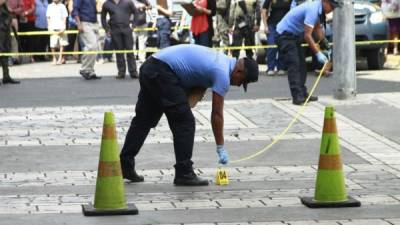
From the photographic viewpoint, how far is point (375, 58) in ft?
77.6

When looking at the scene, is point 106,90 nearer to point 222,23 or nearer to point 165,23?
point 222,23

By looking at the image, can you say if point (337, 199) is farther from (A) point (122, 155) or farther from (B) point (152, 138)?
(B) point (152, 138)

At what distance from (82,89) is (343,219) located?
11.9 metres

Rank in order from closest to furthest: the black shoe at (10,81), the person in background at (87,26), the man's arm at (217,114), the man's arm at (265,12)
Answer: the man's arm at (217,114) < the black shoe at (10,81) < the man's arm at (265,12) < the person in background at (87,26)

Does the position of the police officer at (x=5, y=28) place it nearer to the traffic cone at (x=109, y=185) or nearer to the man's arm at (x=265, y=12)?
the man's arm at (x=265, y=12)

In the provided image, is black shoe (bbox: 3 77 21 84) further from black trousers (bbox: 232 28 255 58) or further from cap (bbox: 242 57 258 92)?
cap (bbox: 242 57 258 92)

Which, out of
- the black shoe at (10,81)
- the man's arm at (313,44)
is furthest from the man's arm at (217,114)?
the black shoe at (10,81)

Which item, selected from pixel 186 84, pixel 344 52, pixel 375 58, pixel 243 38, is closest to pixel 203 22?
pixel 243 38

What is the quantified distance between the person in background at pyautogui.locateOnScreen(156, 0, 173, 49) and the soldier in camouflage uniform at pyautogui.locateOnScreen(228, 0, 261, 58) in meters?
2.61

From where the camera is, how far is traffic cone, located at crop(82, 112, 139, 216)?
9375 millimetres

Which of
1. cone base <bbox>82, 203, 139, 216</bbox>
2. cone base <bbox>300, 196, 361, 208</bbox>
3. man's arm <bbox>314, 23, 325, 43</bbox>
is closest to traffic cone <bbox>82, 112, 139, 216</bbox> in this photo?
cone base <bbox>82, 203, 139, 216</bbox>

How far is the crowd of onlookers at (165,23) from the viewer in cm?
2288

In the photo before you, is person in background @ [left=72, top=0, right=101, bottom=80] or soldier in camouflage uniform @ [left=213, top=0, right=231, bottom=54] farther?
soldier in camouflage uniform @ [left=213, top=0, right=231, bottom=54]

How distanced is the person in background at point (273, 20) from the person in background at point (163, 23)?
135 inches
